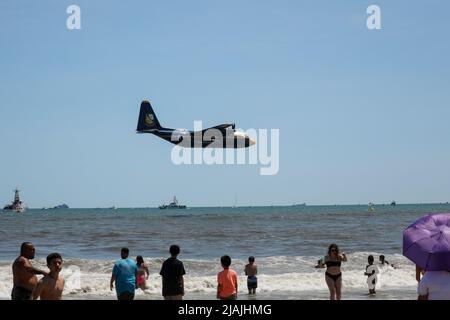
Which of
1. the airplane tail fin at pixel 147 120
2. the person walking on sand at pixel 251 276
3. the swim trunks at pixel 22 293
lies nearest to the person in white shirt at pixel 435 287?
the swim trunks at pixel 22 293

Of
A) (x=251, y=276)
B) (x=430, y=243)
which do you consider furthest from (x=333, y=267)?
(x=430, y=243)

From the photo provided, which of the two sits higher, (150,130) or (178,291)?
(150,130)

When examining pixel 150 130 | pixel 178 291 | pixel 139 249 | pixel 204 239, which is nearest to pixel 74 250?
pixel 139 249

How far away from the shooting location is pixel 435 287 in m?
6.88

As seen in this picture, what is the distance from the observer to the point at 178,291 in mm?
11000

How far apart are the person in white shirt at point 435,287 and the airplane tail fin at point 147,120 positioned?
56421mm

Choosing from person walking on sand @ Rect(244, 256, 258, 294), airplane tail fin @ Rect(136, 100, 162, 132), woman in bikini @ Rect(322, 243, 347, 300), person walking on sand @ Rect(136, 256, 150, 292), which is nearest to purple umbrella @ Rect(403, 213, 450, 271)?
woman in bikini @ Rect(322, 243, 347, 300)

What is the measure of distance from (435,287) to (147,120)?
5713cm

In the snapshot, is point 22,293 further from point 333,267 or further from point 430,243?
point 333,267

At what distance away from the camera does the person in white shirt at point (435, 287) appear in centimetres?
685
